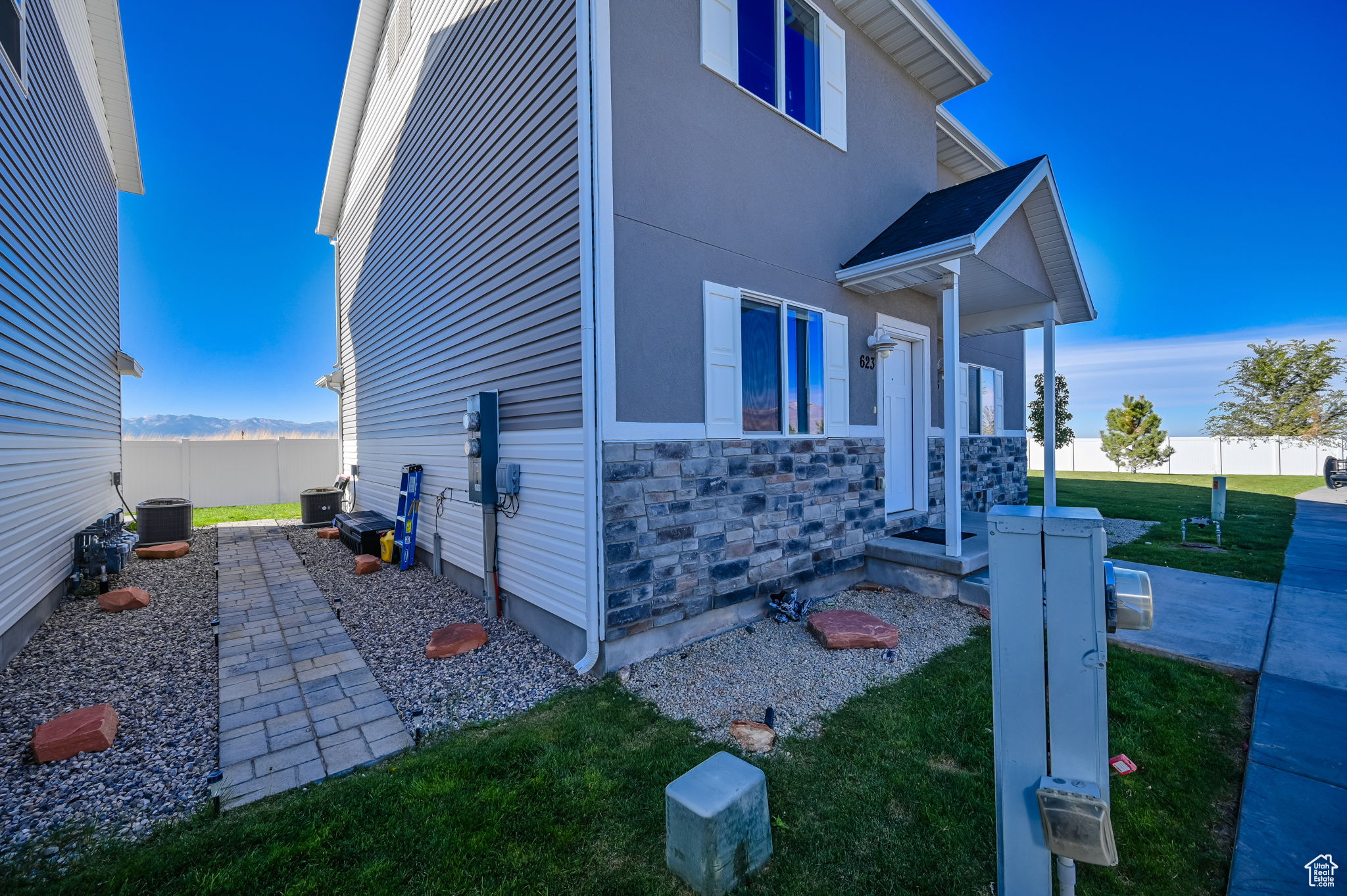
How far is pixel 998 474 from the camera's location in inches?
346

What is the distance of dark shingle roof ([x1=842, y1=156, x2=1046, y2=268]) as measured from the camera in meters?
4.82

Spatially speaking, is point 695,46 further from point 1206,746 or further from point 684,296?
point 1206,746

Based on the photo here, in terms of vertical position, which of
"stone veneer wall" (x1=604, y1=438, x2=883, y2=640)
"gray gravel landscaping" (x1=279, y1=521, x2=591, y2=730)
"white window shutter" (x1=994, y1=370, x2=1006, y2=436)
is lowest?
"gray gravel landscaping" (x1=279, y1=521, x2=591, y2=730)

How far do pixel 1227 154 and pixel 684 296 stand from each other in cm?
1743

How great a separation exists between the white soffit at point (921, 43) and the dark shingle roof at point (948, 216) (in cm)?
155

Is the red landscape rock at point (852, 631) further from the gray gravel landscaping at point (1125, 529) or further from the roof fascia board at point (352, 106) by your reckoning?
the roof fascia board at point (352, 106)

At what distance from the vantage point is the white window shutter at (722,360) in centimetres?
416

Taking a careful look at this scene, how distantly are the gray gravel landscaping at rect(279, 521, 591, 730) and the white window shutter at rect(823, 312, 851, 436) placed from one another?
3317 millimetres

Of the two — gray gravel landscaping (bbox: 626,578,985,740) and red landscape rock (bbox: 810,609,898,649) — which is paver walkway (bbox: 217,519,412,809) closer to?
gray gravel landscaping (bbox: 626,578,985,740)

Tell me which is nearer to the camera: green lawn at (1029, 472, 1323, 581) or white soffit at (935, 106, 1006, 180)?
green lawn at (1029, 472, 1323, 581)

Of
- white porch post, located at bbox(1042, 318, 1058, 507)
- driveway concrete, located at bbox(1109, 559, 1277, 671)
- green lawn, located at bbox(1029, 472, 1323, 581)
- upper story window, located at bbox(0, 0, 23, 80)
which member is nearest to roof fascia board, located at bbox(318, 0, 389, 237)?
upper story window, located at bbox(0, 0, 23, 80)

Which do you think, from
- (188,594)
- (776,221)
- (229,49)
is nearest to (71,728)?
(188,594)

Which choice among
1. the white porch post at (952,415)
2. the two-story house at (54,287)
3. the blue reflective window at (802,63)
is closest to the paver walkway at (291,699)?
the two-story house at (54,287)

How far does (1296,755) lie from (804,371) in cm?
373
